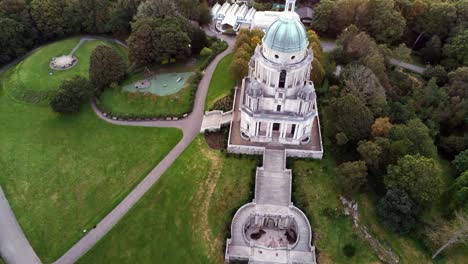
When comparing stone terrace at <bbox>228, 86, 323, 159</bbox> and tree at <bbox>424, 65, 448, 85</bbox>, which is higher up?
tree at <bbox>424, 65, 448, 85</bbox>

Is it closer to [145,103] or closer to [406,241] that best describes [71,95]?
[145,103]

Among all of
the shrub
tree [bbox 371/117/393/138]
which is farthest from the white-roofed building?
the shrub

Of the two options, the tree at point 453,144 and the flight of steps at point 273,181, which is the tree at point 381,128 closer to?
the tree at point 453,144

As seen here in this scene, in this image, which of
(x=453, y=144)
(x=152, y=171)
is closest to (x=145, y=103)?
(x=152, y=171)

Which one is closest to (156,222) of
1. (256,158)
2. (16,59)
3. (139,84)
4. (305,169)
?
(256,158)

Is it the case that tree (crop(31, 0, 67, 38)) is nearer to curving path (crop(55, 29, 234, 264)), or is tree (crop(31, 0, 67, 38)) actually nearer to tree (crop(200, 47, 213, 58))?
curving path (crop(55, 29, 234, 264))

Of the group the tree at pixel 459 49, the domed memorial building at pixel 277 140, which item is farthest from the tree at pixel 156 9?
the tree at pixel 459 49
